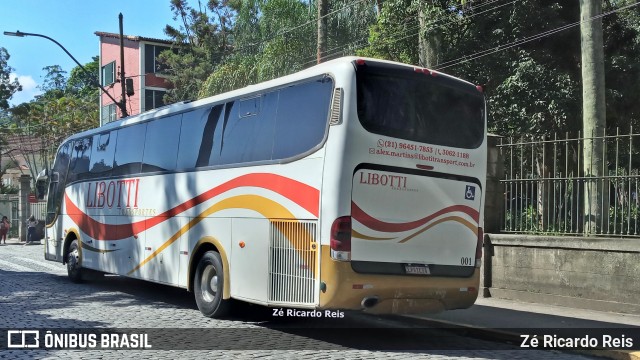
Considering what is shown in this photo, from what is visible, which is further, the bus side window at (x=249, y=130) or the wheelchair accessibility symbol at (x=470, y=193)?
the bus side window at (x=249, y=130)

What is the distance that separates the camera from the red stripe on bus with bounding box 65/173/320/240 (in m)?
7.71

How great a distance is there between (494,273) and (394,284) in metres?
4.95

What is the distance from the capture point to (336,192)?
7.26 meters

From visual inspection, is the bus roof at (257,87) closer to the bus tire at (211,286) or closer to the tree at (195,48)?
the bus tire at (211,286)

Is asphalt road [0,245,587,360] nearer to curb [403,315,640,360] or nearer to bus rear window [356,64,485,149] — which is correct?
curb [403,315,640,360]

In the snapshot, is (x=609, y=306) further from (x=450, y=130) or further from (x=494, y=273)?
(x=450, y=130)

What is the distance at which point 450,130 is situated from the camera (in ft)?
27.2

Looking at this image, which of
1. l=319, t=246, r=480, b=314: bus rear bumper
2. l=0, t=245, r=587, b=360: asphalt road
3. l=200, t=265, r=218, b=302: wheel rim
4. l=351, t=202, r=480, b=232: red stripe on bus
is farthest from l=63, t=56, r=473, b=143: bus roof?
l=0, t=245, r=587, b=360: asphalt road

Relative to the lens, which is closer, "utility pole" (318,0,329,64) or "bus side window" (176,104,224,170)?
"bus side window" (176,104,224,170)

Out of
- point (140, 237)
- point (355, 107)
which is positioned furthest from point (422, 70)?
point (140, 237)

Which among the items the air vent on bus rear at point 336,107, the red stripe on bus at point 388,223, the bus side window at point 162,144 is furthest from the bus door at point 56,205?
the red stripe on bus at point 388,223

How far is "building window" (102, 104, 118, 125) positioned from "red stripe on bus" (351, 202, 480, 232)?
39804mm

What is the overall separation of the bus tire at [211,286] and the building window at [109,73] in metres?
38.0

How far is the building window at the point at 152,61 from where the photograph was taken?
4284 centimetres
